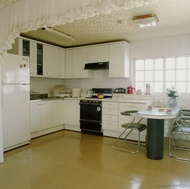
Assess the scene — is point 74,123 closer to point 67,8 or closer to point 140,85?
point 140,85

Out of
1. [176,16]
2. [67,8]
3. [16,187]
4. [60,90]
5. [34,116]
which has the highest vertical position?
[176,16]

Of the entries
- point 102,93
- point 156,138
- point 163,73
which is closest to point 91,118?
point 102,93

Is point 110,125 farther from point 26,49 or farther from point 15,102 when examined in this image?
point 26,49

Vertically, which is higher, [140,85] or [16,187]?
Answer: [140,85]

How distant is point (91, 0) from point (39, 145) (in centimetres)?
309

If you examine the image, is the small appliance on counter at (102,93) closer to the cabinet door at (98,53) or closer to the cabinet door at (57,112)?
the cabinet door at (98,53)

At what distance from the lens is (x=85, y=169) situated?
2.64 meters

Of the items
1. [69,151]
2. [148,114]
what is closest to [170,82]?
[148,114]

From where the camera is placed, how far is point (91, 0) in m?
1.54

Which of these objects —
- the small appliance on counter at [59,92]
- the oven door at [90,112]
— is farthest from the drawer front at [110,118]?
the small appliance on counter at [59,92]

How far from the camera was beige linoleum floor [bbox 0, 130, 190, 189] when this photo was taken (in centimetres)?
223

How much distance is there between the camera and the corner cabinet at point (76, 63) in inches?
199

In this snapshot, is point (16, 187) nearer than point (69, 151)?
Yes

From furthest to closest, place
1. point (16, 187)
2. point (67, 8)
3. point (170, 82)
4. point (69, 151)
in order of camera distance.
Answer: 1. point (170, 82)
2. point (69, 151)
3. point (16, 187)
4. point (67, 8)
